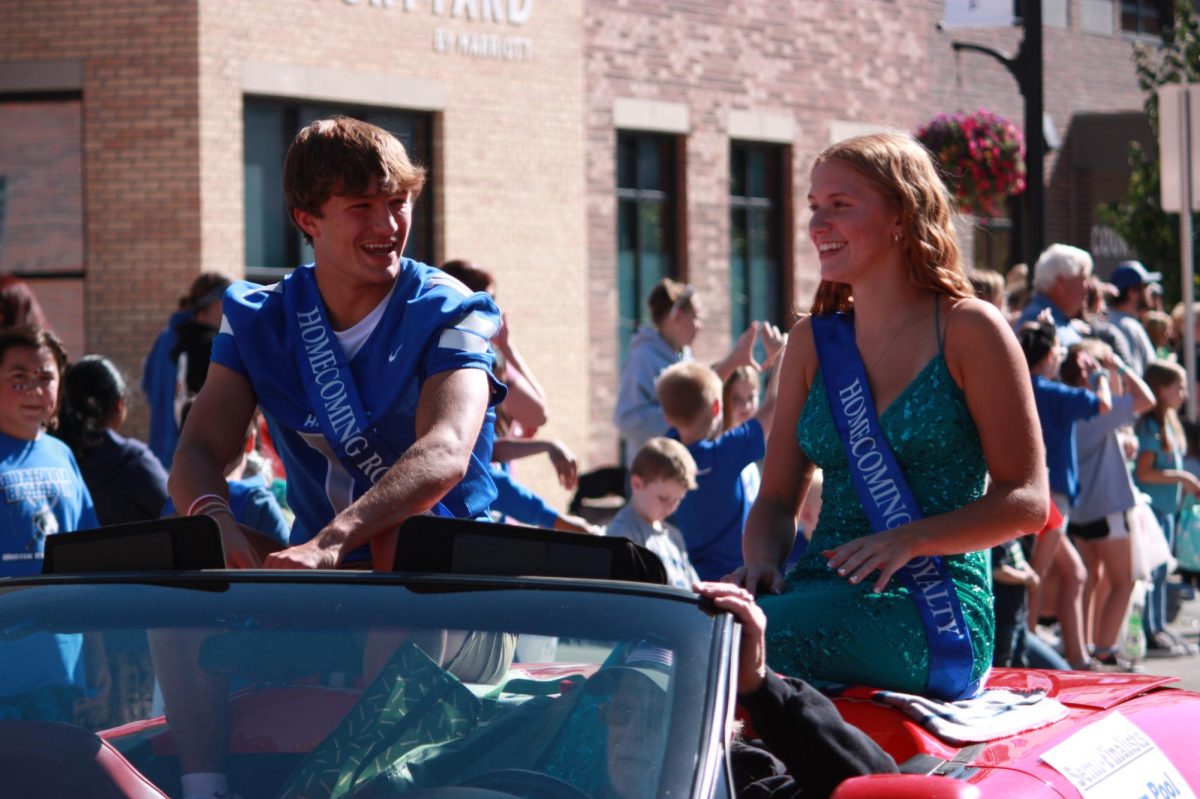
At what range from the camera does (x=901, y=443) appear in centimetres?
397

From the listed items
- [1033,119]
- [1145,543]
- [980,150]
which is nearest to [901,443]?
[1145,543]

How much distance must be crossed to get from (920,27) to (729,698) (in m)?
21.1

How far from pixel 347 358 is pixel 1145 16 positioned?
2698 centimetres

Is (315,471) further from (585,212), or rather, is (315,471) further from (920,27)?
(920,27)

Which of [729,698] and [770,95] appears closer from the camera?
[729,698]

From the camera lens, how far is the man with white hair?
10250 mm

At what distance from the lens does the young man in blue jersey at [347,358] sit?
385cm

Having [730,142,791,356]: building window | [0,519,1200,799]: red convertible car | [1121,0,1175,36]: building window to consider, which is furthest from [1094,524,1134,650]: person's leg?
[1121,0,1175,36]: building window

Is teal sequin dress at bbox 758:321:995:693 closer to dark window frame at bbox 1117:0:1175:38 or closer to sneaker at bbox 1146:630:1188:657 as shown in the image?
sneaker at bbox 1146:630:1188:657

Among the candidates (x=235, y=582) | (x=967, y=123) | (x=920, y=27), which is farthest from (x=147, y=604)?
(x=920, y=27)

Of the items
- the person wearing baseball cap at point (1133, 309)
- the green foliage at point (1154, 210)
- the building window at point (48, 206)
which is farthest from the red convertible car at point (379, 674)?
the green foliage at point (1154, 210)

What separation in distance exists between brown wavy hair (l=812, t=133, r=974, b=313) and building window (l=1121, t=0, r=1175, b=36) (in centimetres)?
2551

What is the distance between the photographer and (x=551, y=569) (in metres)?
3.02

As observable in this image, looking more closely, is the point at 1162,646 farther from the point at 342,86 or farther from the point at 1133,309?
the point at 342,86
